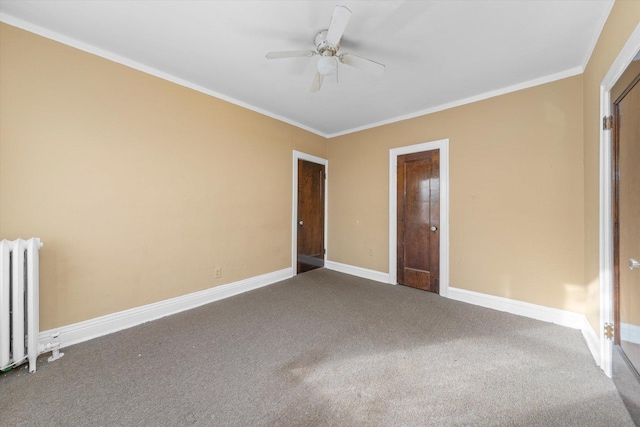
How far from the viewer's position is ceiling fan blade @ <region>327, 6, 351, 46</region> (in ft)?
4.55

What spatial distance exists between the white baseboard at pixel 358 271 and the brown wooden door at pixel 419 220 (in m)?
0.29

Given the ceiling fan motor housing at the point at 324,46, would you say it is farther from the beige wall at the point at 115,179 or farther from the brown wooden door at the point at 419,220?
Result: the brown wooden door at the point at 419,220

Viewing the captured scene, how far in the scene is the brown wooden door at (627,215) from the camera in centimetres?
135

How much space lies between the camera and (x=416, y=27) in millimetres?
1792

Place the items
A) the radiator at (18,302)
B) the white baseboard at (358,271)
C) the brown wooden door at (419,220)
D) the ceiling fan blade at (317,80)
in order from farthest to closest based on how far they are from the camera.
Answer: the white baseboard at (358,271)
the brown wooden door at (419,220)
the ceiling fan blade at (317,80)
the radiator at (18,302)

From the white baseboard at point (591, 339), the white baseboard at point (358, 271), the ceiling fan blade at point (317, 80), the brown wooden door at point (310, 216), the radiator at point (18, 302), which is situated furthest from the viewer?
the brown wooden door at point (310, 216)

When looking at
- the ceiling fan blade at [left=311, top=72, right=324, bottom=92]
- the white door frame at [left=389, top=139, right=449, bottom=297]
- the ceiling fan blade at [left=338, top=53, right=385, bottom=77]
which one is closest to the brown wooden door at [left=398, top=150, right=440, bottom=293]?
the white door frame at [left=389, top=139, right=449, bottom=297]

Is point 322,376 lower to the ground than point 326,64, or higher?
lower

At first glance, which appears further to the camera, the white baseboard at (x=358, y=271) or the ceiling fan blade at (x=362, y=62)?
the white baseboard at (x=358, y=271)

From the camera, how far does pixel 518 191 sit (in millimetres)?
2592

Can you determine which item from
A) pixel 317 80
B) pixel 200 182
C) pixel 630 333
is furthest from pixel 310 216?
pixel 630 333

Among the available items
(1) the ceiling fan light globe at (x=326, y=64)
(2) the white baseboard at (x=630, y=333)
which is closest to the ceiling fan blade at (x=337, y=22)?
(1) the ceiling fan light globe at (x=326, y=64)

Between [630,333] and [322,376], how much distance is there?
1.98 m

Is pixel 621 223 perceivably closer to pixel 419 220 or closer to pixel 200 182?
pixel 419 220
